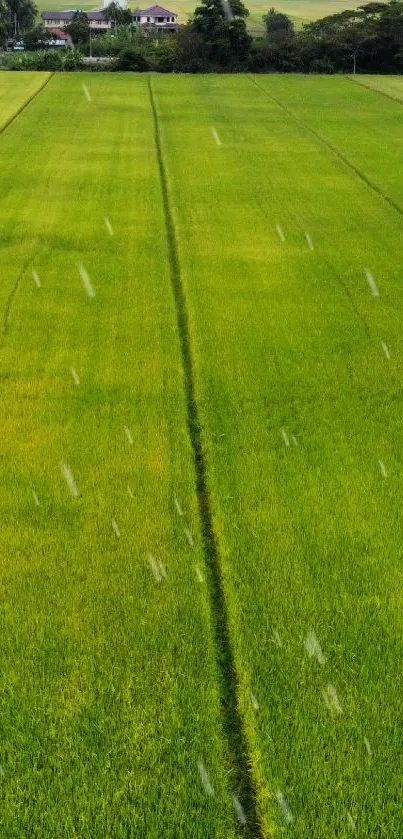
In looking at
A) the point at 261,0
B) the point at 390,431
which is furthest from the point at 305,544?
the point at 261,0

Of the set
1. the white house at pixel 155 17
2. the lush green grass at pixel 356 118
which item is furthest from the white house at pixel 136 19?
the lush green grass at pixel 356 118

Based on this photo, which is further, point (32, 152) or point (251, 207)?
point (32, 152)

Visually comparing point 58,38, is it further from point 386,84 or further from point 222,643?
point 222,643

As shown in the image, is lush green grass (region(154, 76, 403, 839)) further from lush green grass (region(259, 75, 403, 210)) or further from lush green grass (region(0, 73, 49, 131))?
lush green grass (region(0, 73, 49, 131))

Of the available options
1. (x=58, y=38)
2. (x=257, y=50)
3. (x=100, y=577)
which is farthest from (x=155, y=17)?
(x=100, y=577)

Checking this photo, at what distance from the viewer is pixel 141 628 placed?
4.87 meters

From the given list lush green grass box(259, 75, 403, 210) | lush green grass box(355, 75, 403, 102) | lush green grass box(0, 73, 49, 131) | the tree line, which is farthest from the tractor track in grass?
the tree line

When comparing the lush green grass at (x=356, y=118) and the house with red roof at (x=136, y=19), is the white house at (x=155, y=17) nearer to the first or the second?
the house with red roof at (x=136, y=19)

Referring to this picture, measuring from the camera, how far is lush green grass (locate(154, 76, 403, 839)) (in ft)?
13.4

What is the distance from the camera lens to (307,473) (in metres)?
6.61

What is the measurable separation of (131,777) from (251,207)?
1282 centimetres

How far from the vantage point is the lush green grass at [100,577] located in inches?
152

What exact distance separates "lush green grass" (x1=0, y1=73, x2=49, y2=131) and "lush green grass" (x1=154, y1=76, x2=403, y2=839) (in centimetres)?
1324

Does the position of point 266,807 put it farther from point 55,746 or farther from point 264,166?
point 264,166
